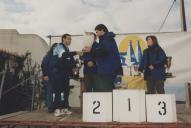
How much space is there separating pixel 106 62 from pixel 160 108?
1257 millimetres

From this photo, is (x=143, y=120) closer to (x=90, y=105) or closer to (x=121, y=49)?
(x=90, y=105)

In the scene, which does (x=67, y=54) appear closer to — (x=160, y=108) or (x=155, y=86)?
(x=155, y=86)

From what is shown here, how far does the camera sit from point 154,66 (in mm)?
7277

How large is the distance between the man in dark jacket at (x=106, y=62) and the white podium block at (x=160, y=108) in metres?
0.93

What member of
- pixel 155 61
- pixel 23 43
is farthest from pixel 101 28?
pixel 23 43

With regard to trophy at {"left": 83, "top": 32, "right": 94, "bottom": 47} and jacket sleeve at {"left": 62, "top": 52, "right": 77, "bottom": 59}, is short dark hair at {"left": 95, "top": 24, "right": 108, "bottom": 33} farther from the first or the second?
jacket sleeve at {"left": 62, "top": 52, "right": 77, "bottom": 59}

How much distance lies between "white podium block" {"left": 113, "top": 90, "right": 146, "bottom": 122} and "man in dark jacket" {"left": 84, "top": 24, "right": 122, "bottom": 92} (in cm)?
79

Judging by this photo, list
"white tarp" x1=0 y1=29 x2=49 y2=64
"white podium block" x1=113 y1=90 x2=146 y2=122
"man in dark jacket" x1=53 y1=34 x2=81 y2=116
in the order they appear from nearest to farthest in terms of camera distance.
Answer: "white podium block" x1=113 y1=90 x2=146 y2=122 < "man in dark jacket" x1=53 y1=34 x2=81 y2=116 < "white tarp" x1=0 y1=29 x2=49 y2=64

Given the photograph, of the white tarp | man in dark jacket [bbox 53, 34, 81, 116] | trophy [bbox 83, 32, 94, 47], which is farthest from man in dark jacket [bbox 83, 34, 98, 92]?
the white tarp

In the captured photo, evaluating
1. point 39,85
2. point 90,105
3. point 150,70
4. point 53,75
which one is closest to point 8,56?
point 39,85

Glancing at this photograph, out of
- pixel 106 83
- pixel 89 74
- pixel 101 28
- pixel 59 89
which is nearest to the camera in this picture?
pixel 106 83

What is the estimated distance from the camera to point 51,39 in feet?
34.5

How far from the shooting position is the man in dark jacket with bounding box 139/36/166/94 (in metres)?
7.28

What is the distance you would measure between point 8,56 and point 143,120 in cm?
690
